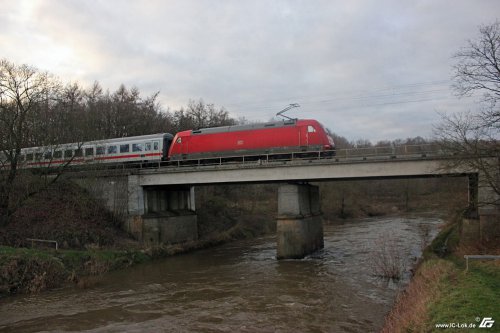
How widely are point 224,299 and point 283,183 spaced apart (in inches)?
535

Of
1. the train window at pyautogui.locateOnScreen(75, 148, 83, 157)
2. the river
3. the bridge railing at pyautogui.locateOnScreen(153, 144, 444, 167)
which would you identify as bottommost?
the river

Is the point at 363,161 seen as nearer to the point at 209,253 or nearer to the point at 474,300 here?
the point at 209,253

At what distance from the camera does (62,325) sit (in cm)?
1459

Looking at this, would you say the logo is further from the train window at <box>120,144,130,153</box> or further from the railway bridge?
the train window at <box>120,144,130,153</box>

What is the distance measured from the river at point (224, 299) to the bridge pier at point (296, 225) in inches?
39.4

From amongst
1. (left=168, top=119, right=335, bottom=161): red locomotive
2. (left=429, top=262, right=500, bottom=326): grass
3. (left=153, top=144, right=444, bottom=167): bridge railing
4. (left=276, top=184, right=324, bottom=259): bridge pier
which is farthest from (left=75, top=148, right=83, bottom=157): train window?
(left=429, top=262, right=500, bottom=326): grass

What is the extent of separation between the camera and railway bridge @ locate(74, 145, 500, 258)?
24875 millimetres

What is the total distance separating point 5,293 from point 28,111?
14824mm

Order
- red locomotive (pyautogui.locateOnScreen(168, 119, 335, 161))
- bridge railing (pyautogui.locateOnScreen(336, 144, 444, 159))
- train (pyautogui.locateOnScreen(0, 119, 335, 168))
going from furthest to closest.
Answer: train (pyautogui.locateOnScreen(0, 119, 335, 168)), red locomotive (pyautogui.locateOnScreen(168, 119, 335, 161)), bridge railing (pyautogui.locateOnScreen(336, 144, 444, 159))

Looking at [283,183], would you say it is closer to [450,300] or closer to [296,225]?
[296,225]

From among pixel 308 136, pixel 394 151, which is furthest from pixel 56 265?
pixel 394 151

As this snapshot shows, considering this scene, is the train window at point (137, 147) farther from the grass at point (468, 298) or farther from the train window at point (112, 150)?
the grass at point (468, 298)

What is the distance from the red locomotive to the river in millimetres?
8218

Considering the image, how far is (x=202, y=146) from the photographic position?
34062 millimetres
